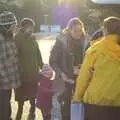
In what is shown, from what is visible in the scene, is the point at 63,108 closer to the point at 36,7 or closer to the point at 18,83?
the point at 18,83

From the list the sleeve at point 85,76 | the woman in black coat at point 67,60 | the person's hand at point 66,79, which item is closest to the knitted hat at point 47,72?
the woman in black coat at point 67,60

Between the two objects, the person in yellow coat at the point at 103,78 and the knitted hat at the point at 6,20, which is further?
the knitted hat at the point at 6,20

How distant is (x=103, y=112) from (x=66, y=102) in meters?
2.50

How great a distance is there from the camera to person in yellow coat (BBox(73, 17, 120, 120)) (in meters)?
6.51

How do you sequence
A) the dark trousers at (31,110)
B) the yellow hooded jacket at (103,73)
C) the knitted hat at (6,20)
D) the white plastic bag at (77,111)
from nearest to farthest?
the yellow hooded jacket at (103,73) → the white plastic bag at (77,111) → the knitted hat at (6,20) → the dark trousers at (31,110)

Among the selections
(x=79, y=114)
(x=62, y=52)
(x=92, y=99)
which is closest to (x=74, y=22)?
(x=62, y=52)

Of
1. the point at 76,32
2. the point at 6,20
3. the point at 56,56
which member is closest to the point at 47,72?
the point at 56,56

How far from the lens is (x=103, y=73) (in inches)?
258

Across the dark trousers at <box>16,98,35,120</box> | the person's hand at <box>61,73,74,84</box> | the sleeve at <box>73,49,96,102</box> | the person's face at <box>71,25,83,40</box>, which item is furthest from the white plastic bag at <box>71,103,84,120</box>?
the dark trousers at <box>16,98,35,120</box>

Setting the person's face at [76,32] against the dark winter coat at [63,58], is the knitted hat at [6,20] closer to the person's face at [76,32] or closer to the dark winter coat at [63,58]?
the dark winter coat at [63,58]

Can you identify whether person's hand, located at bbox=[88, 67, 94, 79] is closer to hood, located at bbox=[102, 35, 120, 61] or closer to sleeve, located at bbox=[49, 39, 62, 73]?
hood, located at bbox=[102, 35, 120, 61]

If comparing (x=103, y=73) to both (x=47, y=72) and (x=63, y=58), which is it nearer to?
(x=63, y=58)

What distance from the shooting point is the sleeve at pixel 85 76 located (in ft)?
21.8

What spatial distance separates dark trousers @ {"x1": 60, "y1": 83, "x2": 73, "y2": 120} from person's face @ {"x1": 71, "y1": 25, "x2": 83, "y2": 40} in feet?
2.43
